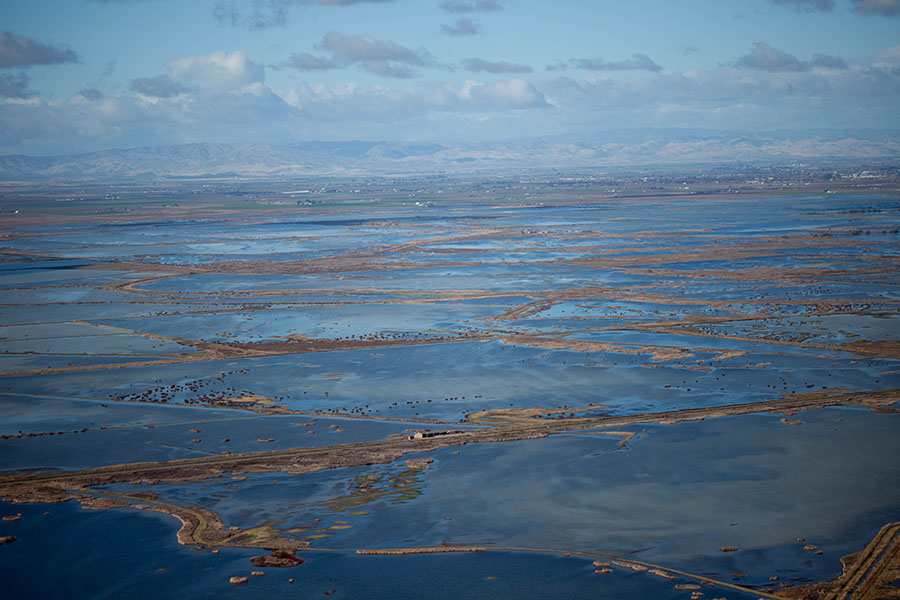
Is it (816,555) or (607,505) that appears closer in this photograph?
(816,555)

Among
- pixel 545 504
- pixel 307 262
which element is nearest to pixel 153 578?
pixel 545 504

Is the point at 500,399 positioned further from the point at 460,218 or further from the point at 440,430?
the point at 460,218

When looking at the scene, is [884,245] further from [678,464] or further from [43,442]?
[43,442]

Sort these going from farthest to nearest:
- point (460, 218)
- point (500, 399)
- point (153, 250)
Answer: point (460, 218), point (153, 250), point (500, 399)

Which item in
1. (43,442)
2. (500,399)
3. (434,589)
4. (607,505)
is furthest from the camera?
(500,399)

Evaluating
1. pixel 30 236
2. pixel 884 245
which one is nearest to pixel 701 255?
pixel 884 245

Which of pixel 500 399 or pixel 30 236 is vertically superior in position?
pixel 30 236
